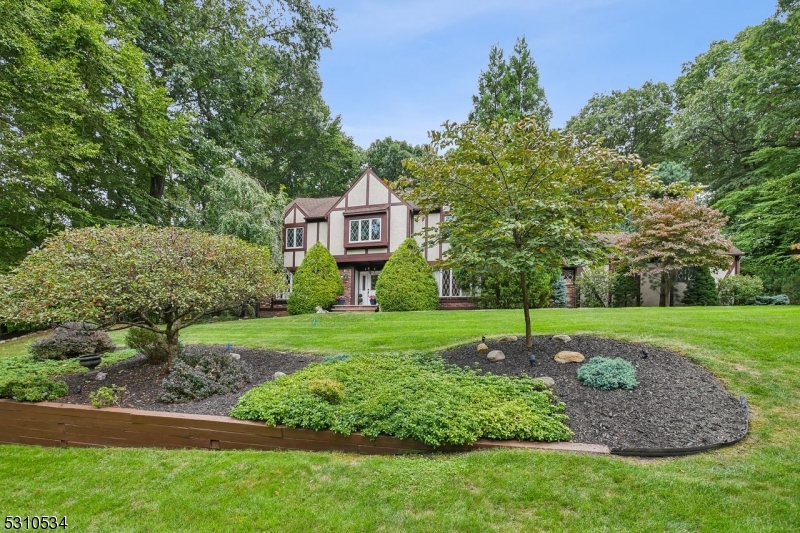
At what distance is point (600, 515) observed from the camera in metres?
2.57

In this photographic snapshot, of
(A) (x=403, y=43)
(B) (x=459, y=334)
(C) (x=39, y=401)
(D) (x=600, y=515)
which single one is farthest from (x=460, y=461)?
(A) (x=403, y=43)

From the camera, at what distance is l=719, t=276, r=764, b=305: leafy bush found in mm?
15484

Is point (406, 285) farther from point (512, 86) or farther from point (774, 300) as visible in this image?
point (512, 86)

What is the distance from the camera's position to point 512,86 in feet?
82.2

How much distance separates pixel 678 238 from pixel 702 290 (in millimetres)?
2768

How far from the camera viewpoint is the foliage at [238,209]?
1552 cm

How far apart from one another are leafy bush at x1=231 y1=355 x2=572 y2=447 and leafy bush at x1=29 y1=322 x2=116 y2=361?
5037 millimetres

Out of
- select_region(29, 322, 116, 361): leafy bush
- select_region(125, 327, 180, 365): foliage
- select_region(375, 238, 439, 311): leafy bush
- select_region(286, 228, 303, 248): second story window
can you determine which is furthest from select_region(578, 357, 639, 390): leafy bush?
select_region(286, 228, 303, 248): second story window

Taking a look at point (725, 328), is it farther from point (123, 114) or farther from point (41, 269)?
point (123, 114)

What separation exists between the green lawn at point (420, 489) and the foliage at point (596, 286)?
12.4 m

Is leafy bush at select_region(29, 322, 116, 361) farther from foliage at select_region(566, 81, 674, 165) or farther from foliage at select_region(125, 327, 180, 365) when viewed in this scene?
foliage at select_region(566, 81, 674, 165)

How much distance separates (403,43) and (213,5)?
10.8 meters

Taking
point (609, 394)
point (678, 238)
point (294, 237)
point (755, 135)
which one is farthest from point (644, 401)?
point (294, 237)

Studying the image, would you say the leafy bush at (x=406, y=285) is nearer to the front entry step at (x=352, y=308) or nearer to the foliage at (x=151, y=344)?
the front entry step at (x=352, y=308)
